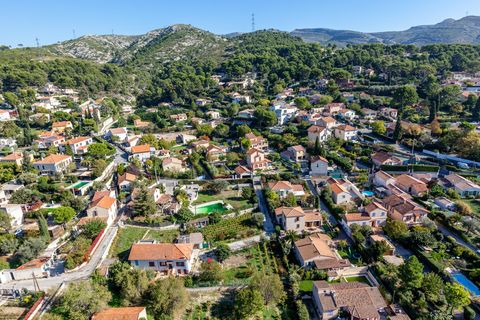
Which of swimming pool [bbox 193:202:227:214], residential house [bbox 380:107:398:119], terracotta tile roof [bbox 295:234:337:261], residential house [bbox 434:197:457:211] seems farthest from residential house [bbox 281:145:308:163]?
residential house [bbox 380:107:398:119]

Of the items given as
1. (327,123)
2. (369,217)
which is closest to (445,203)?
(369,217)

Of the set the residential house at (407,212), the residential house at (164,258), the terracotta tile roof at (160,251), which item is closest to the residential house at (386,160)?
the residential house at (407,212)

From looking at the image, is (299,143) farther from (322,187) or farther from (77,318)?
(77,318)

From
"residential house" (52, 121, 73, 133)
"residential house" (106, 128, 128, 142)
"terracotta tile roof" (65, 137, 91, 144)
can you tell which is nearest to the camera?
"terracotta tile roof" (65, 137, 91, 144)

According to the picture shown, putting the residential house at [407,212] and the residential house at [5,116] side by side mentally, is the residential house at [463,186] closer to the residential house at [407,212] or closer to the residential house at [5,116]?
the residential house at [407,212]

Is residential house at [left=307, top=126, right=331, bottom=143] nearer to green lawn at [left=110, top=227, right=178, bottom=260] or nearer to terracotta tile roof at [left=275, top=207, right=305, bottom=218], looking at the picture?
terracotta tile roof at [left=275, top=207, right=305, bottom=218]

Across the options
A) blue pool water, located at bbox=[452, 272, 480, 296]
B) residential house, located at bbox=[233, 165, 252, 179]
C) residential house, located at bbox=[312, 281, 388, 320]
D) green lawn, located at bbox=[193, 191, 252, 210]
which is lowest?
blue pool water, located at bbox=[452, 272, 480, 296]
